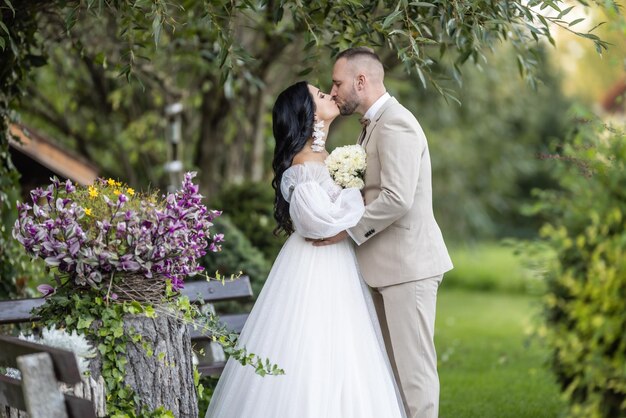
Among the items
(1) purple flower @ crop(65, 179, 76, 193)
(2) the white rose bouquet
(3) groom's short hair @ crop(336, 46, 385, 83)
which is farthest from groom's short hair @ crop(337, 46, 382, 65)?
(1) purple flower @ crop(65, 179, 76, 193)

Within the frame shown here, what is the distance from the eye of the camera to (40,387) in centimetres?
347

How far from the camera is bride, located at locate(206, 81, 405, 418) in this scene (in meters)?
4.56

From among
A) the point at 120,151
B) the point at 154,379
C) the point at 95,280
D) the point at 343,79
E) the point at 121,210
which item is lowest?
the point at 154,379

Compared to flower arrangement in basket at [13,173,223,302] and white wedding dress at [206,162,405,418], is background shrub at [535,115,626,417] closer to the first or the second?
white wedding dress at [206,162,405,418]

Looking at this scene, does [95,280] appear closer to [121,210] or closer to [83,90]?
[121,210]

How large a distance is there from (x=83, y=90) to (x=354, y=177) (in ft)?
29.5

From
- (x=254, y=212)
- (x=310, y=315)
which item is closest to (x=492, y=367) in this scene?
(x=254, y=212)

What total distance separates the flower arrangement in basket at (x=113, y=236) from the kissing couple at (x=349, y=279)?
704 millimetres

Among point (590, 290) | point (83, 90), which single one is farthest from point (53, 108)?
point (590, 290)

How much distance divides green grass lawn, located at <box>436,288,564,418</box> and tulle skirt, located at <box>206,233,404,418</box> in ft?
2.74

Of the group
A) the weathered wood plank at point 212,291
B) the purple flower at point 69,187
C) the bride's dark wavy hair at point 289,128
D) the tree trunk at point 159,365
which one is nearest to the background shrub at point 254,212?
the weathered wood plank at point 212,291

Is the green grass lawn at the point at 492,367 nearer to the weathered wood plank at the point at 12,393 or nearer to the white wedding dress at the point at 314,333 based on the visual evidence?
the white wedding dress at the point at 314,333

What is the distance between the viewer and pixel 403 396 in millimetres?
4852

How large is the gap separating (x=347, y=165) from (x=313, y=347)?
0.99 m
